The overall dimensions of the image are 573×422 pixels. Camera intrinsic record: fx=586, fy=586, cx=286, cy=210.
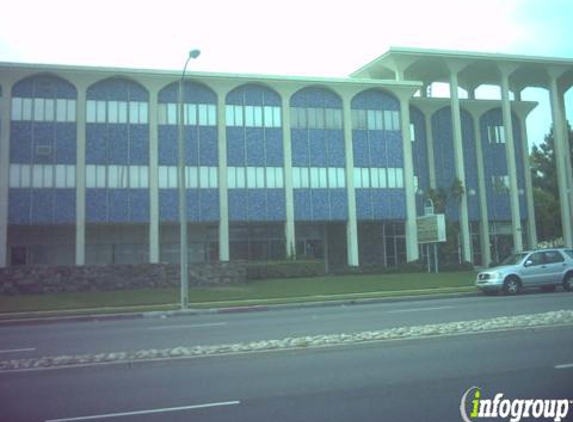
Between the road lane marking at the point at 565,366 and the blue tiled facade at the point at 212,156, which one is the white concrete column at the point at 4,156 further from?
the road lane marking at the point at 565,366

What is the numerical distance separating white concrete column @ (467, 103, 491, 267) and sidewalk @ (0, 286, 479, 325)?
26960 millimetres

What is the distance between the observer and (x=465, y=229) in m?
46.9

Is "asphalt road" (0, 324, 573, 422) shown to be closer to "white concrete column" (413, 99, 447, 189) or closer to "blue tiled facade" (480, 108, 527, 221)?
"white concrete column" (413, 99, 447, 189)

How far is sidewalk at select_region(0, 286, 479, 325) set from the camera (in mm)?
19078

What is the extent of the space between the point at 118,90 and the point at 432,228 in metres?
23.9

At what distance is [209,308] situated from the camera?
2098 centimetres

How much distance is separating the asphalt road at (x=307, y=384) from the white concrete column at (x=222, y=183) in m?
32.2

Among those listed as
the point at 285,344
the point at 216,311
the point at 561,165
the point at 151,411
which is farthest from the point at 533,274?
the point at 561,165

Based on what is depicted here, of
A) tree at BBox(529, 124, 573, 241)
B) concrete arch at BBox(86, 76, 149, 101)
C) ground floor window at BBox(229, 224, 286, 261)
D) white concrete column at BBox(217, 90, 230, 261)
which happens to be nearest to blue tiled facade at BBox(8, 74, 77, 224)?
concrete arch at BBox(86, 76, 149, 101)

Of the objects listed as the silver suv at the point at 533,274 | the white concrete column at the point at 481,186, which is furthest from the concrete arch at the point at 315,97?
the silver suv at the point at 533,274

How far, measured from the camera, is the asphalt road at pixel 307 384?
614cm

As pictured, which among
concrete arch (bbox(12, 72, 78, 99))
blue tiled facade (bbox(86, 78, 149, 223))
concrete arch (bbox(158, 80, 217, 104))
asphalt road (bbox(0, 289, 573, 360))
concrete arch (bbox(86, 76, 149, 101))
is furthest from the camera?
concrete arch (bbox(158, 80, 217, 104))

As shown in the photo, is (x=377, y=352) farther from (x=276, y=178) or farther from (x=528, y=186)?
(x=528, y=186)

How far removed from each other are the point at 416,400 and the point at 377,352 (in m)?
2.99
